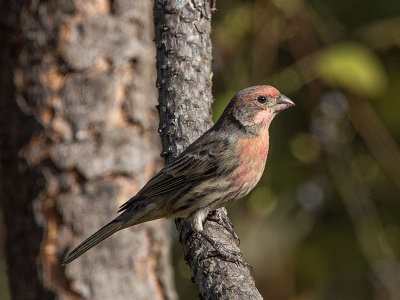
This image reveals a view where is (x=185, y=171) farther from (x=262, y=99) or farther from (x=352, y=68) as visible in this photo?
(x=352, y=68)

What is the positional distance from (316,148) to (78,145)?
2.27 meters

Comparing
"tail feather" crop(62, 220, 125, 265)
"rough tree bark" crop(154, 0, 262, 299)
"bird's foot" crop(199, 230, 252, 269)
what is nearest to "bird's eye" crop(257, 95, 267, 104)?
"rough tree bark" crop(154, 0, 262, 299)

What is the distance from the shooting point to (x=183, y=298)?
309 inches

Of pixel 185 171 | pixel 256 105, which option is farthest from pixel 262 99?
pixel 185 171

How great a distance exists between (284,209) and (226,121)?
5.94ft

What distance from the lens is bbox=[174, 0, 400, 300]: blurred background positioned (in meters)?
6.96

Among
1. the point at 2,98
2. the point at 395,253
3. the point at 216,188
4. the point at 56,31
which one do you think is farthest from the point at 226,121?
the point at 395,253

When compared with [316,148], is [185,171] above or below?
below

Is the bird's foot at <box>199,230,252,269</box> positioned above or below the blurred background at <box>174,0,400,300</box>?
below

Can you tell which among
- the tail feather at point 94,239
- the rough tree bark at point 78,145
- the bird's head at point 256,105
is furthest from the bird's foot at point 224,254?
the rough tree bark at point 78,145

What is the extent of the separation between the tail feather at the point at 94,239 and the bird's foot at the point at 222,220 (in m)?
0.61

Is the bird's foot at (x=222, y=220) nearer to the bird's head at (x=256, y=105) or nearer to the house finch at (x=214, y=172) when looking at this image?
the house finch at (x=214, y=172)

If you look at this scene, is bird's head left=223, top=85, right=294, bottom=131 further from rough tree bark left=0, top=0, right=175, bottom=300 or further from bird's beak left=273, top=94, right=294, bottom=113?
rough tree bark left=0, top=0, right=175, bottom=300

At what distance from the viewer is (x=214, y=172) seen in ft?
18.5
